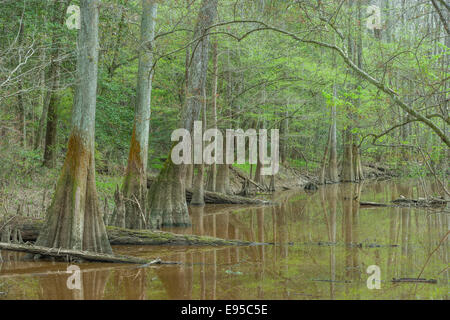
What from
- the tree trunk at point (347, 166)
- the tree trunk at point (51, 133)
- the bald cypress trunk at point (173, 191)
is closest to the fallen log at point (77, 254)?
the bald cypress trunk at point (173, 191)

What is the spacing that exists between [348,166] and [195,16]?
65.5 ft

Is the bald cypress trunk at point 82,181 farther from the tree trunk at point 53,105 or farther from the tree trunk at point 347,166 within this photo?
the tree trunk at point 347,166

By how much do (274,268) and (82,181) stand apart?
3.52 m

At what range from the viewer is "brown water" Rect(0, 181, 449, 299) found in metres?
6.08

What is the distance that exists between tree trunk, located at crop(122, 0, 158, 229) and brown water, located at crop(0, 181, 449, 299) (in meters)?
1.55

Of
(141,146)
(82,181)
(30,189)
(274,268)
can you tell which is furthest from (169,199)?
(274,268)

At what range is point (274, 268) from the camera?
7516mm

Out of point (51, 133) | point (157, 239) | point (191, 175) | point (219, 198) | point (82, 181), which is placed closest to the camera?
point (82, 181)

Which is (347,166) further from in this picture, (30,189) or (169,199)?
(30,189)

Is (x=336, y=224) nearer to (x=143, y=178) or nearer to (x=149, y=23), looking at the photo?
(x=143, y=178)

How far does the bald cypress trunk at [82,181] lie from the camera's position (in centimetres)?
793

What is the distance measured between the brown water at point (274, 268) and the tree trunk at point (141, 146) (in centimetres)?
155

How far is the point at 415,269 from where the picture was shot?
730 centimetres

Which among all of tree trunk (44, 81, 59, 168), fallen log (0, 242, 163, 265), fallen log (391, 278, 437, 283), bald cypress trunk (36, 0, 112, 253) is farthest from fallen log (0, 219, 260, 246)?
tree trunk (44, 81, 59, 168)
